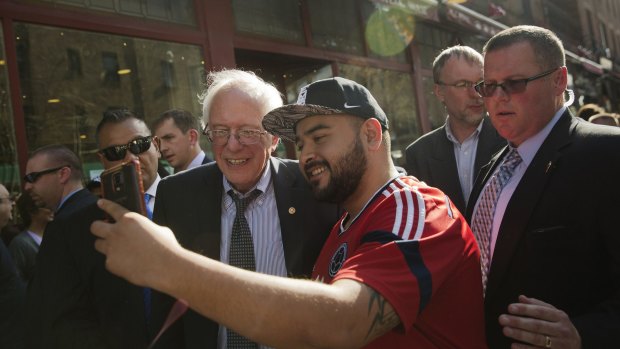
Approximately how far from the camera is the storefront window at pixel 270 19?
6.62 meters

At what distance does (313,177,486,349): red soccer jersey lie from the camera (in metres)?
1.32

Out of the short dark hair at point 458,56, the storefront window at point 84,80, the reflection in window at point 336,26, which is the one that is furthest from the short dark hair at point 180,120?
the reflection in window at point 336,26

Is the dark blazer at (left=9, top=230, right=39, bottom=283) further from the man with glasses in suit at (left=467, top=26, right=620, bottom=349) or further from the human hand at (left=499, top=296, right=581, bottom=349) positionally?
the human hand at (left=499, top=296, right=581, bottom=349)

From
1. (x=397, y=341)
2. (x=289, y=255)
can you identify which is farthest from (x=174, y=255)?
(x=289, y=255)

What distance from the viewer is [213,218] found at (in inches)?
93.5

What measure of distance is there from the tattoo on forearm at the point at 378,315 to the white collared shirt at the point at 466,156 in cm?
243

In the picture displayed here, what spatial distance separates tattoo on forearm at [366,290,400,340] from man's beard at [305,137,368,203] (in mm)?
588

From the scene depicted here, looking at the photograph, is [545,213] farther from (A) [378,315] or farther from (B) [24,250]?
(B) [24,250]

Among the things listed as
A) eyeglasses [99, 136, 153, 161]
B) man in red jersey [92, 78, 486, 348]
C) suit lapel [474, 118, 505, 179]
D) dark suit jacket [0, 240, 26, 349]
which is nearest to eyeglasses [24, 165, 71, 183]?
dark suit jacket [0, 240, 26, 349]

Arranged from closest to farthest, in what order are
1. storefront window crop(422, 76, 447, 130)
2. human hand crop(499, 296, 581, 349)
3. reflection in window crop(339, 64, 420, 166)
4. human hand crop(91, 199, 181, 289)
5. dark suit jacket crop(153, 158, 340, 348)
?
1. human hand crop(91, 199, 181, 289)
2. human hand crop(499, 296, 581, 349)
3. dark suit jacket crop(153, 158, 340, 348)
4. reflection in window crop(339, 64, 420, 166)
5. storefront window crop(422, 76, 447, 130)

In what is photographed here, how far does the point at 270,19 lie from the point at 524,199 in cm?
584

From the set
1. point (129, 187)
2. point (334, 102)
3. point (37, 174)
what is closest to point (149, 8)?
point (37, 174)

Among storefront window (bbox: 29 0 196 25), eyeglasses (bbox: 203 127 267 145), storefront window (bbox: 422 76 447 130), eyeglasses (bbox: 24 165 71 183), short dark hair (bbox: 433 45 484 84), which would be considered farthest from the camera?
storefront window (bbox: 422 76 447 130)

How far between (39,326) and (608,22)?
37.5 meters
